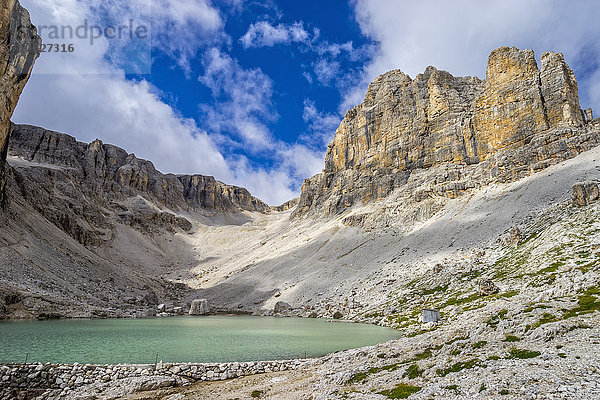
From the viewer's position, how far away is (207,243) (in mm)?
180250

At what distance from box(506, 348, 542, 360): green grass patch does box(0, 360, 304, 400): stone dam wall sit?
52.2 ft

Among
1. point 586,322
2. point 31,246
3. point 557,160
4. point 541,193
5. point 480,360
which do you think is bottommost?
point 480,360

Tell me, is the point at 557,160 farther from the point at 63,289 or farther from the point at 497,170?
the point at 63,289

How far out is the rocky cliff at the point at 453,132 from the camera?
94.9 meters

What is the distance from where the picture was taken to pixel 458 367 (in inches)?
650

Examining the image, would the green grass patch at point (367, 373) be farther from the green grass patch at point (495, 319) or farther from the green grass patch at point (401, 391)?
the green grass patch at point (495, 319)

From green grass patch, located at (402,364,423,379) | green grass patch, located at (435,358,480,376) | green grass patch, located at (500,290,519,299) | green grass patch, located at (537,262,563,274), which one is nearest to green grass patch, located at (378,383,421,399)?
green grass patch, located at (402,364,423,379)

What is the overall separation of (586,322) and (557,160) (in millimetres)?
84541

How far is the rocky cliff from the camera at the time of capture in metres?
94.9

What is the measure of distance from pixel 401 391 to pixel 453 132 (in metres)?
119

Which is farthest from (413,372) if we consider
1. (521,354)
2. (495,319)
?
(495,319)

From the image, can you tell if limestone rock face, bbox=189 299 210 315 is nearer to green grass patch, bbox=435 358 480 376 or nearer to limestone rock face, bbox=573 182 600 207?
green grass patch, bbox=435 358 480 376

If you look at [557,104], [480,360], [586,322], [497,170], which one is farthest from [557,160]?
[480,360]

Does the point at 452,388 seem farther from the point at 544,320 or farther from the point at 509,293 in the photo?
the point at 509,293
